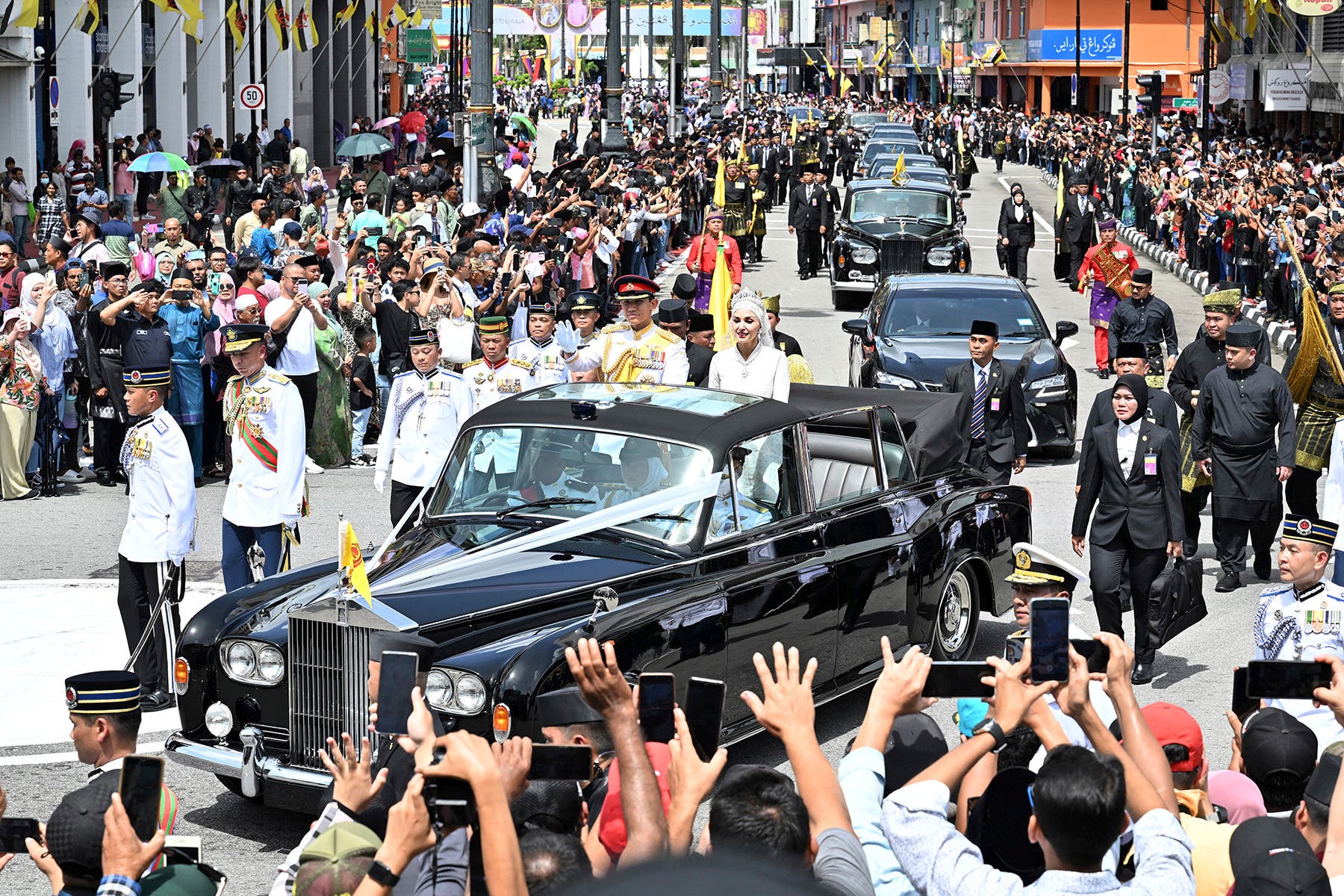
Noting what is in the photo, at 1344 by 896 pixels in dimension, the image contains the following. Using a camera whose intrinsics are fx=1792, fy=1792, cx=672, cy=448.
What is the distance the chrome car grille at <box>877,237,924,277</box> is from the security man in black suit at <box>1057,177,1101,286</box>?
267cm

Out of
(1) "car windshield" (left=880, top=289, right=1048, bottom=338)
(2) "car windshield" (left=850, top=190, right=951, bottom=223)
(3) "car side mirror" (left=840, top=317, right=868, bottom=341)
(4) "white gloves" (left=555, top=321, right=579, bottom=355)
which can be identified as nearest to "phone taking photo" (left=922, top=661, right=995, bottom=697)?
(4) "white gloves" (left=555, top=321, right=579, bottom=355)

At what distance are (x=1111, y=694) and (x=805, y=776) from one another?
0.97 metres

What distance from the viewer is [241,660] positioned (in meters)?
7.35

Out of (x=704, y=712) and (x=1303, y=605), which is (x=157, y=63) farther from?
(x=704, y=712)

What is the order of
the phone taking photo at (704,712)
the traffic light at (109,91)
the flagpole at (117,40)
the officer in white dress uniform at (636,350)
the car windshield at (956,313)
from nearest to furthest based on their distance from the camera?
the phone taking photo at (704,712)
the officer in white dress uniform at (636,350)
the car windshield at (956,313)
the traffic light at (109,91)
the flagpole at (117,40)

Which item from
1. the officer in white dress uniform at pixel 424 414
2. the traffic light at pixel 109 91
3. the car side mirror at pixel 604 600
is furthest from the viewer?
the traffic light at pixel 109 91

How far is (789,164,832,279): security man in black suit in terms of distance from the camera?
98.2 ft

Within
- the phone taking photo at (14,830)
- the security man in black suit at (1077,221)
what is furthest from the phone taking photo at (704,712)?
the security man in black suit at (1077,221)

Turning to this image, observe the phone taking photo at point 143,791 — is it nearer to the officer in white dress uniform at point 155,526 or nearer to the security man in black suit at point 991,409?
the officer in white dress uniform at point 155,526

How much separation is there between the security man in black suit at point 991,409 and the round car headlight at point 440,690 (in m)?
5.81

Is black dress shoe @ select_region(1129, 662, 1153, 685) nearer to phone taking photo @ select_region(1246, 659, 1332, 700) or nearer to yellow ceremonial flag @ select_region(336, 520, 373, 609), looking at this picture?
yellow ceremonial flag @ select_region(336, 520, 373, 609)

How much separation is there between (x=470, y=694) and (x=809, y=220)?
78.2 ft

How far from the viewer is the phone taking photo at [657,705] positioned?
4.14 meters

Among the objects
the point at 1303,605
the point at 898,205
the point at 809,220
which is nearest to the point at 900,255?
the point at 898,205
